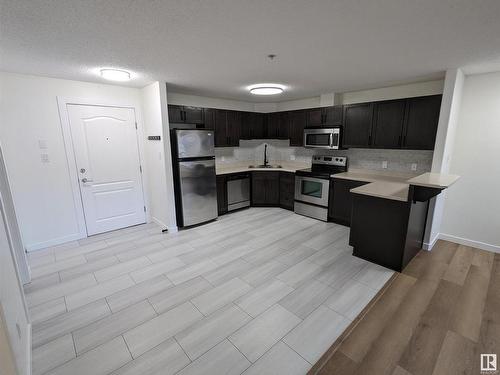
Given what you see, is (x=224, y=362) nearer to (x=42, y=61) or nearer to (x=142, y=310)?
(x=142, y=310)

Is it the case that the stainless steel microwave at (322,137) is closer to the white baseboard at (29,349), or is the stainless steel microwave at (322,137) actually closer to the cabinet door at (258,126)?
the cabinet door at (258,126)

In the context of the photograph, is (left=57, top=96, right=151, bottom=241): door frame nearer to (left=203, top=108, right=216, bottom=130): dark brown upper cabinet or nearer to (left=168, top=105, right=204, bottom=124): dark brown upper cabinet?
(left=168, top=105, right=204, bottom=124): dark brown upper cabinet

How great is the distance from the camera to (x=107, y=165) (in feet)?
A: 12.7

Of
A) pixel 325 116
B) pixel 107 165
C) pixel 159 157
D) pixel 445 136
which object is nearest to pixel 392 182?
pixel 445 136

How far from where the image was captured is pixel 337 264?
293 centimetres

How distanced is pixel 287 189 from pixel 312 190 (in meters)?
0.66

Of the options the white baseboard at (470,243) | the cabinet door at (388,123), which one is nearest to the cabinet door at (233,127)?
the cabinet door at (388,123)

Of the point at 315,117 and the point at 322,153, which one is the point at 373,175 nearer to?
the point at 322,153

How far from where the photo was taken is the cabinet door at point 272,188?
17.0ft

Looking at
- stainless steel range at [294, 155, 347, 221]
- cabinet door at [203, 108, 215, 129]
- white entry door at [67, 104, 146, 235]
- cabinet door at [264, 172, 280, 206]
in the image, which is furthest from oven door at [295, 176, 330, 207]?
white entry door at [67, 104, 146, 235]

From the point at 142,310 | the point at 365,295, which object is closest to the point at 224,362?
the point at 142,310

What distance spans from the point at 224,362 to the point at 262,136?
4.66m

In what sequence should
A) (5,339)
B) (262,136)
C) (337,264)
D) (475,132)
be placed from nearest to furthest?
(5,339) → (337,264) → (475,132) → (262,136)

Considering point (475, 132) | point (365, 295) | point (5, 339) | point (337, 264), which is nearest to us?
point (5, 339)
